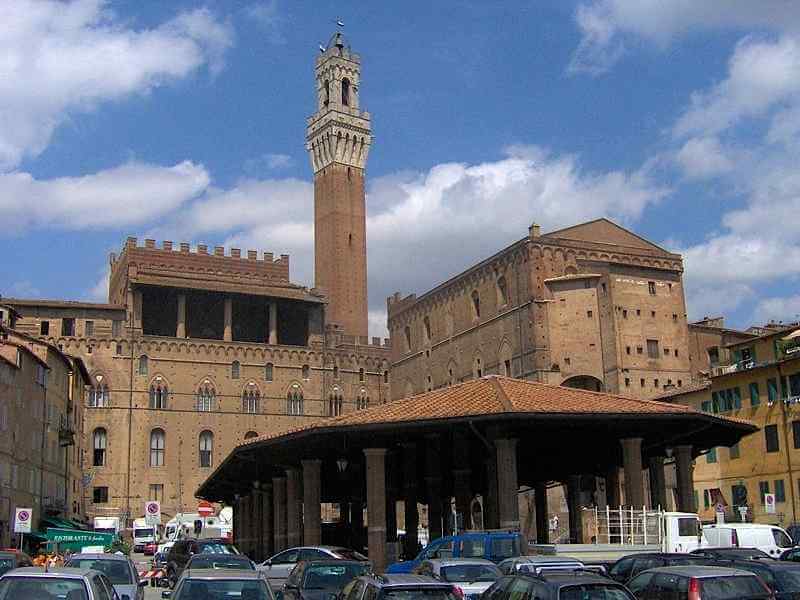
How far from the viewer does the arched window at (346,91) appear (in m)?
93.6

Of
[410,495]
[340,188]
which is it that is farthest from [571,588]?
[340,188]

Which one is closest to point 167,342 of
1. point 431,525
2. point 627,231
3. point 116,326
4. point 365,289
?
point 116,326

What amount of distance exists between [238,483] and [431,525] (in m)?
13.9

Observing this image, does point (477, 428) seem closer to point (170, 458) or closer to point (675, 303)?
point (675, 303)

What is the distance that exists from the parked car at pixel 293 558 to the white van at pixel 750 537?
9054 millimetres

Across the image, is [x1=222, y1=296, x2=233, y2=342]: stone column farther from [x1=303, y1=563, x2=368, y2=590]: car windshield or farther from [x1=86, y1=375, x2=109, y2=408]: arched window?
[x1=303, y1=563, x2=368, y2=590]: car windshield

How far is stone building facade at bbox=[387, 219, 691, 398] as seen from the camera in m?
55.9

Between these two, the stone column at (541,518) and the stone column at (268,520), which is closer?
the stone column at (541,518)

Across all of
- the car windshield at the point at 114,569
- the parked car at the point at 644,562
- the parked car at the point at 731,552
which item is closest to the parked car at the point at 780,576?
the parked car at the point at 644,562

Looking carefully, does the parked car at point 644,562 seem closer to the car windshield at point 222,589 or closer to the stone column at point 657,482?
the car windshield at point 222,589

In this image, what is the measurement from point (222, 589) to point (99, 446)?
56.0 metres

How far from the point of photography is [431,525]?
33344mm

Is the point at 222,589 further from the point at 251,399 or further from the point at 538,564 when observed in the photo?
the point at 251,399

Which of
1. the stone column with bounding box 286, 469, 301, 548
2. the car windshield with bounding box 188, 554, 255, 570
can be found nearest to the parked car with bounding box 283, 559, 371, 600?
the car windshield with bounding box 188, 554, 255, 570
